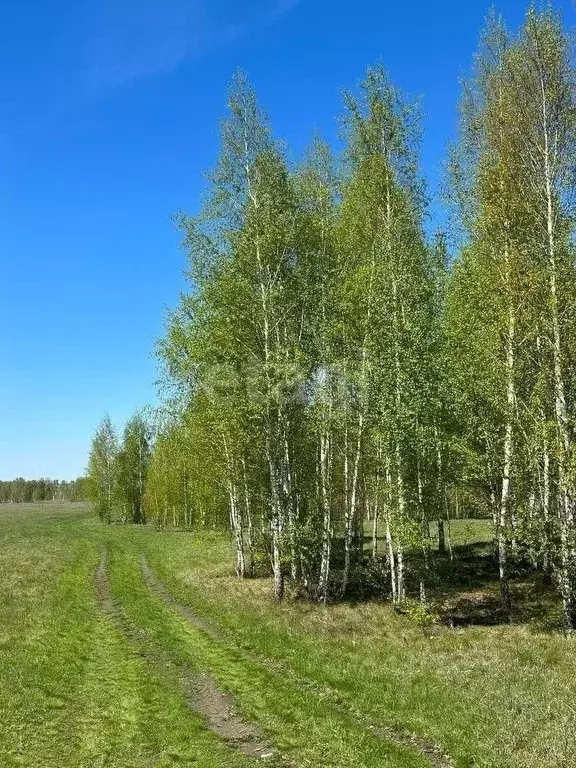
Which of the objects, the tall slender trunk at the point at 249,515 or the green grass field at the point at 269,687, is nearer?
the green grass field at the point at 269,687

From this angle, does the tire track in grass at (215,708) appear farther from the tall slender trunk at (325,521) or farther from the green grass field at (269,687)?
the tall slender trunk at (325,521)

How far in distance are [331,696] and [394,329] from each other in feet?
45.0

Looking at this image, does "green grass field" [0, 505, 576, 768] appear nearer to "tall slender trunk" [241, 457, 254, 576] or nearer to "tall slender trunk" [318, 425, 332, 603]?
"tall slender trunk" [318, 425, 332, 603]

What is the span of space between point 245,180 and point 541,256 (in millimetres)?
13289

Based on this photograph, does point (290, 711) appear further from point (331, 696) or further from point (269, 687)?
point (269, 687)

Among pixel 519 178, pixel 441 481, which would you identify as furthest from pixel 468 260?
pixel 441 481

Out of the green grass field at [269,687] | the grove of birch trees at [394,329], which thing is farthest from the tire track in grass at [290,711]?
the grove of birch trees at [394,329]

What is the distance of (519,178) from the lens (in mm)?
23141

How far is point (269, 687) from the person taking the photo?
571 inches

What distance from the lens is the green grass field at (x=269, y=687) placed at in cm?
1106

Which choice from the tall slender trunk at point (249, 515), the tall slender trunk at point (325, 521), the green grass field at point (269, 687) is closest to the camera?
the green grass field at point (269, 687)

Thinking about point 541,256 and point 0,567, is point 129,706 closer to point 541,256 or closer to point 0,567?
point 541,256

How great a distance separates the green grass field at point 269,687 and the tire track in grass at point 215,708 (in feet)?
0.15

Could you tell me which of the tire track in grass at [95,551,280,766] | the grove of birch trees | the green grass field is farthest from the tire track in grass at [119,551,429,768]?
the grove of birch trees
